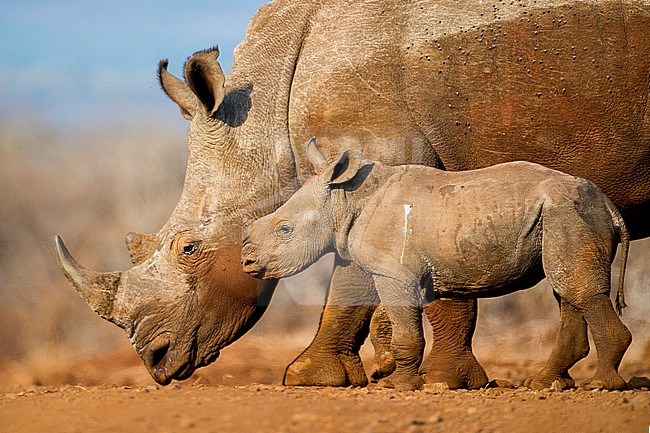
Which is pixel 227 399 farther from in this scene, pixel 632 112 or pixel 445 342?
pixel 632 112

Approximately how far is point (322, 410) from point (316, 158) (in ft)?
5.47

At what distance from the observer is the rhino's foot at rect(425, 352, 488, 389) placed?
7.41 m

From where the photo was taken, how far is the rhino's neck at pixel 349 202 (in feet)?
22.4

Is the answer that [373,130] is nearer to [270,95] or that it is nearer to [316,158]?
[316,158]

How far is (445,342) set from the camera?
25.2ft

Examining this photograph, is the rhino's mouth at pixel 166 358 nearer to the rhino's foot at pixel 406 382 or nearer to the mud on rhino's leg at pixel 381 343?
the mud on rhino's leg at pixel 381 343

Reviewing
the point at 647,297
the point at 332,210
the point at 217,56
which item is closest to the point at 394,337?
the point at 332,210

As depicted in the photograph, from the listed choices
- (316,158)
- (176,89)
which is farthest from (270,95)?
(316,158)

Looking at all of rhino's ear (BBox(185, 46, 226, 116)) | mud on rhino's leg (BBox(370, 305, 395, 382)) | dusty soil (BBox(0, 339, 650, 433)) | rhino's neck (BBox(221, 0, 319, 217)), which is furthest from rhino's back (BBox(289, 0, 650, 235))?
dusty soil (BBox(0, 339, 650, 433))

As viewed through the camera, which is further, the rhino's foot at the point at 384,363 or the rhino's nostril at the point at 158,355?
the rhino's foot at the point at 384,363

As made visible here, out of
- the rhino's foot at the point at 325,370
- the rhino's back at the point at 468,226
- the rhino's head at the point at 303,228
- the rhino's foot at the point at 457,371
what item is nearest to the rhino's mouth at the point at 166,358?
the rhino's foot at the point at 325,370

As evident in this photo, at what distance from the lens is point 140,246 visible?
24.6 ft

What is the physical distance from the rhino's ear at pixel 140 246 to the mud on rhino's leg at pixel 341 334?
3.39 feet

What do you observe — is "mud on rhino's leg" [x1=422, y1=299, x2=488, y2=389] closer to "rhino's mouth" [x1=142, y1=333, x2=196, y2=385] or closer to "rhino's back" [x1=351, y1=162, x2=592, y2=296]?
"rhino's back" [x1=351, y1=162, x2=592, y2=296]
